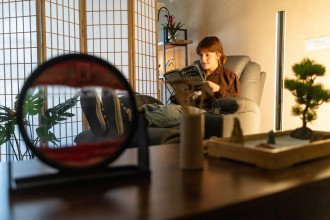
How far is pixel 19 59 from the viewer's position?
290 cm

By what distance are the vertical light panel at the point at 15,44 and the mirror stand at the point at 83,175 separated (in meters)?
2.36

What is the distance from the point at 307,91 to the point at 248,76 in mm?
1702

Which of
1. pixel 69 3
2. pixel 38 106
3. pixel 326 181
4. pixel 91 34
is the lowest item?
pixel 326 181

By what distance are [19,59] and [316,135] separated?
8.79ft

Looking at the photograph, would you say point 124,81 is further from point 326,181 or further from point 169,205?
point 326,181

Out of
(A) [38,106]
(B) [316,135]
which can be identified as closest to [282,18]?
(B) [316,135]

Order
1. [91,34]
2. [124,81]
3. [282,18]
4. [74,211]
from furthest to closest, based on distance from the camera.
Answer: [91,34] < [282,18] < [124,81] < [74,211]

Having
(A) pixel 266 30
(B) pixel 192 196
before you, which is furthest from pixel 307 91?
(A) pixel 266 30

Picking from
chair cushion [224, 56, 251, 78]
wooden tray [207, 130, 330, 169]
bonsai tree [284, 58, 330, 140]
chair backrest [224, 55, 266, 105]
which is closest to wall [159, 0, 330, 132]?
chair backrest [224, 55, 266, 105]

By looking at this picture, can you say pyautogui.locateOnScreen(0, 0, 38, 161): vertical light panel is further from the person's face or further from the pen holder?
the pen holder

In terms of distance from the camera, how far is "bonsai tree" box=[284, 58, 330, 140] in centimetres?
92

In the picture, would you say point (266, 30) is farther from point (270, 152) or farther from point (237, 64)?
point (270, 152)

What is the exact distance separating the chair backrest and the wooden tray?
5.50ft

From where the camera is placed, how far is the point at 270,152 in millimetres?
725
